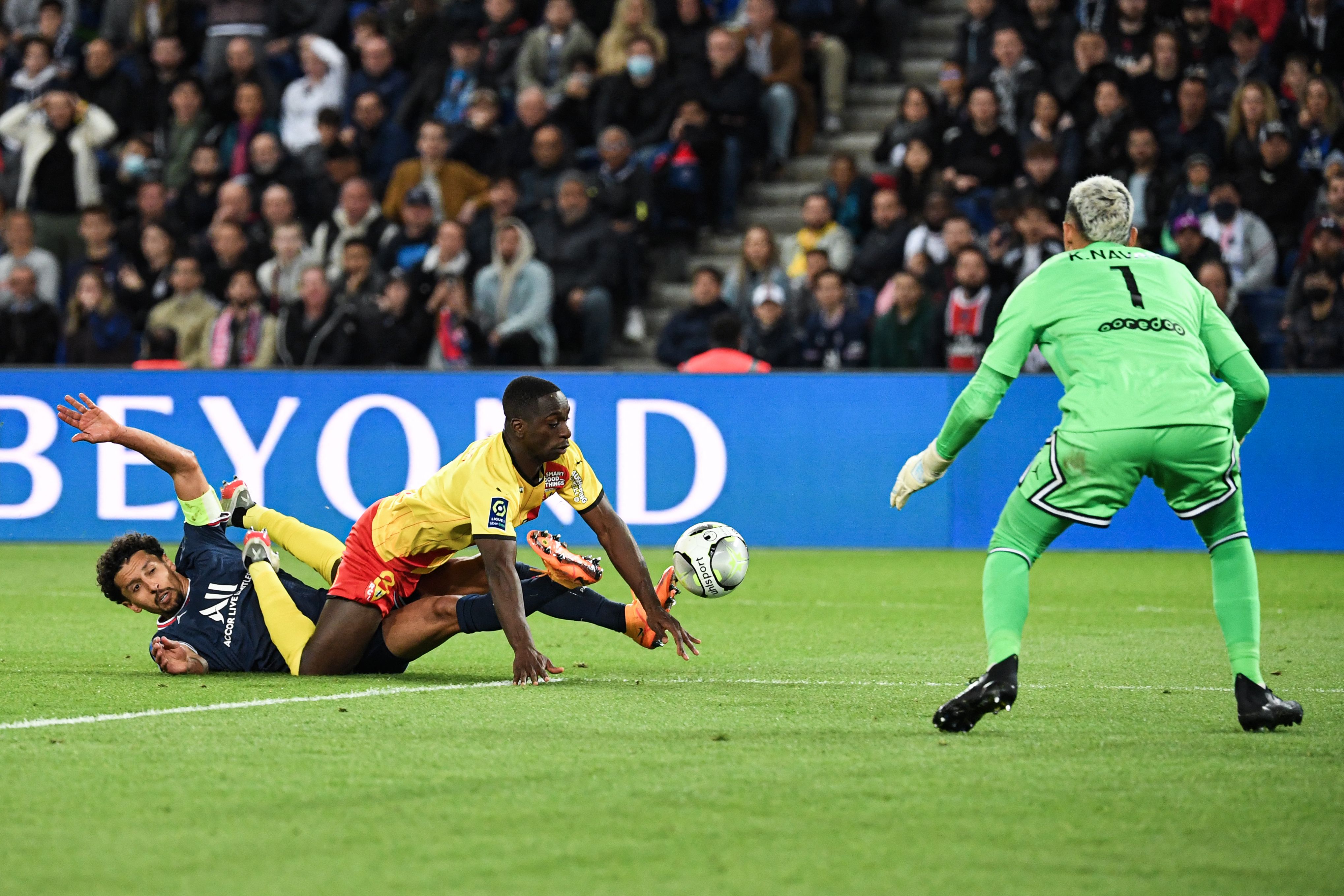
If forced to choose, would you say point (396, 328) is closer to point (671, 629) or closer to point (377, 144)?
point (377, 144)

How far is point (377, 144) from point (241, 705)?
43.6 feet

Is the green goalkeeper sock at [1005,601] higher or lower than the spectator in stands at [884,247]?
higher

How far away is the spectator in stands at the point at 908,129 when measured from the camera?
17.3 m

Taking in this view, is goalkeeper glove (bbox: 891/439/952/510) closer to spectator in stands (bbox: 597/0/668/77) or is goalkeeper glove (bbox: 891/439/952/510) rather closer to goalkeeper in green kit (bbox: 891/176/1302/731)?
goalkeeper in green kit (bbox: 891/176/1302/731)

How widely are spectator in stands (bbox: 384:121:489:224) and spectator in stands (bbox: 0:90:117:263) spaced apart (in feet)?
11.1

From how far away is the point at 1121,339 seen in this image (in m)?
6.12

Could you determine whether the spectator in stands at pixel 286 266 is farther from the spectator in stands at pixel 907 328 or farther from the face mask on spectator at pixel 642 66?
the spectator in stands at pixel 907 328

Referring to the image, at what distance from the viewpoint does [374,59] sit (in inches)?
775

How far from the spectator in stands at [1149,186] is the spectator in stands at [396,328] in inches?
249

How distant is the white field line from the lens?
21.3 ft

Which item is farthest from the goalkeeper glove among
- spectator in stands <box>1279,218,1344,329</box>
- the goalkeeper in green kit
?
spectator in stands <box>1279,218,1344,329</box>

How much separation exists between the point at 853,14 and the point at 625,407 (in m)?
6.84

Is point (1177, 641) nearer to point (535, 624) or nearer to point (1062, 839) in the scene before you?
point (535, 624)

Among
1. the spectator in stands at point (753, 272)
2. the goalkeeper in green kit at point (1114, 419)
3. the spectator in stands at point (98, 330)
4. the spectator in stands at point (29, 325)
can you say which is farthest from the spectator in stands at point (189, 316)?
the goalkeeper in green kit at point (1114, 419)
